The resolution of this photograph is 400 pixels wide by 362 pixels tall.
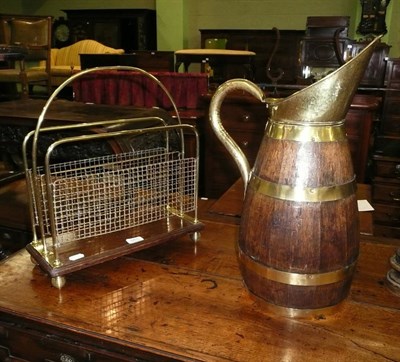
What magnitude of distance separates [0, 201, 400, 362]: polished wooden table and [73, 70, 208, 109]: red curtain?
2.25m

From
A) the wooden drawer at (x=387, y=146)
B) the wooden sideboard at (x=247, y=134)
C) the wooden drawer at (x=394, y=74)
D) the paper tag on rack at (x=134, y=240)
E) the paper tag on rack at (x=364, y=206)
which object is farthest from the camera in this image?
the wooden drawer at (x=394, y=74)

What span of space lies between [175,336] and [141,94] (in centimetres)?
253

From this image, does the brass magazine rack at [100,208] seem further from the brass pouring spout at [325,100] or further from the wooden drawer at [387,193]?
the wooden drawer at [387,193]

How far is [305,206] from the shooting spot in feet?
2.01

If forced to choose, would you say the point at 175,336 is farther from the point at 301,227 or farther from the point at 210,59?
the point at 210,59

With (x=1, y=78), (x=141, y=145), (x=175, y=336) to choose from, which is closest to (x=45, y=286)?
(x=175, y=336)

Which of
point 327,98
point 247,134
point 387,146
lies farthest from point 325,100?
point 387,146

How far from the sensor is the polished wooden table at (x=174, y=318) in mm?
608

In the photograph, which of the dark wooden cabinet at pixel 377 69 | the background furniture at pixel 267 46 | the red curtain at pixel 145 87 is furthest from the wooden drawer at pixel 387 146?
the background furniture at pixel 267 46

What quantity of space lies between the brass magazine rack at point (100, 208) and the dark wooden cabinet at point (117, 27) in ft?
19.3

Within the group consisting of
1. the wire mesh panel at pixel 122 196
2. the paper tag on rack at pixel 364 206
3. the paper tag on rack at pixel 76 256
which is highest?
the wire mesh panel at pixel 122 196

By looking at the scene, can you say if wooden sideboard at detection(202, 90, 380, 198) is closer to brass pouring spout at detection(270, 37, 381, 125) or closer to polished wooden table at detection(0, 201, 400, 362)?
polished wooden table at detection(0, 201, 400, 362)

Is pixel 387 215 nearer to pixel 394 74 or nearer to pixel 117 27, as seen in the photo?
pixel 394 74

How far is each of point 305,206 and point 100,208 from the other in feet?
1.63
